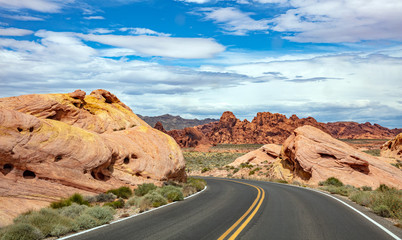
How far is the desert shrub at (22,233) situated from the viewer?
737 cm

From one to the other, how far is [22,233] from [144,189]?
939 centimetres

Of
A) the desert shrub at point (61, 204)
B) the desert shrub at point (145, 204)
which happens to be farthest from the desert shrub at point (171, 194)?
the desert shrub at point (61, 204)

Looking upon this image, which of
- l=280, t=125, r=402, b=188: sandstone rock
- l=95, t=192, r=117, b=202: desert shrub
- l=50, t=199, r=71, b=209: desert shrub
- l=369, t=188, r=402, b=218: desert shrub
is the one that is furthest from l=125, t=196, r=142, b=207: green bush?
l=280, t=125, r=402, b=188: sandstone rock

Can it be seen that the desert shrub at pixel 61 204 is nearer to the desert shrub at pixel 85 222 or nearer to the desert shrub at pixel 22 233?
the desert shrub at pixel 85 222

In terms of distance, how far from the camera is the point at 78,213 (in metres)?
10.8

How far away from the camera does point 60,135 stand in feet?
47.3

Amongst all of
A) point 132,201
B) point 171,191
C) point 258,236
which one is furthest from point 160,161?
point 258,236

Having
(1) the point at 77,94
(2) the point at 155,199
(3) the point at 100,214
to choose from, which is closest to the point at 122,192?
(2) the point at 155,199

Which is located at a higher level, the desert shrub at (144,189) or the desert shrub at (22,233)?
the desert shrub at (22,233)

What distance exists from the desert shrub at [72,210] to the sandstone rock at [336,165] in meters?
24.3

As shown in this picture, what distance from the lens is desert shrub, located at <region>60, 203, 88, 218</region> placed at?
1043 cm

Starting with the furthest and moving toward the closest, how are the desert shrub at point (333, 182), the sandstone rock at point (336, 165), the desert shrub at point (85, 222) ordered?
the sandstone rock at point (336, 165)
the desert shrub at point (333, 182)
the desert shrub at point (85, 222)

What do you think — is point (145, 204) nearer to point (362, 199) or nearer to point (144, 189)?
point (144, 189)

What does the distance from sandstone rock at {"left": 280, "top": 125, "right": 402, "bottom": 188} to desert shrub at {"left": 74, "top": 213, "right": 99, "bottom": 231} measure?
2474 cm
